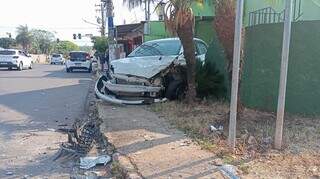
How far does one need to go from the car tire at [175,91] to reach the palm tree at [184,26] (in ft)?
2.41

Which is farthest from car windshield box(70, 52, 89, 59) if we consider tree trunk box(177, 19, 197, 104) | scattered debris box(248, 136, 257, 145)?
scattered debris box(248, 136, 257, 145)

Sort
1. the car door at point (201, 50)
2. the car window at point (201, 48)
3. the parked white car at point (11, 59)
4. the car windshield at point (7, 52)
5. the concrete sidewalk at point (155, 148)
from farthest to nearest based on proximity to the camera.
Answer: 1. the car windshield at point (7, 52)
2. the parked white car at point (11, 59)
3. the car window at point (201, 48)
4. the car door at point (201, 50)
5. the concrete sidewalk at point (155, 148)

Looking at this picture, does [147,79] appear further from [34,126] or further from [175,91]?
[34,126]

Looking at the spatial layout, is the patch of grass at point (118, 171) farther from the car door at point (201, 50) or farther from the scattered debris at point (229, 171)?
the car door at point (201, 50)

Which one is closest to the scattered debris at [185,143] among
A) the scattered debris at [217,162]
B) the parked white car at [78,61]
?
the scattered debris at [217,162]

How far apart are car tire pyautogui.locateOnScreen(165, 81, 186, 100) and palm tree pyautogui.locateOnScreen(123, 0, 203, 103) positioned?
73 cm

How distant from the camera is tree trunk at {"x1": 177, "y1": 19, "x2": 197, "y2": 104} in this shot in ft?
37.3

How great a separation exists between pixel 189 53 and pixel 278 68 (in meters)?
2.29

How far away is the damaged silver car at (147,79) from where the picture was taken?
12656 millimetres

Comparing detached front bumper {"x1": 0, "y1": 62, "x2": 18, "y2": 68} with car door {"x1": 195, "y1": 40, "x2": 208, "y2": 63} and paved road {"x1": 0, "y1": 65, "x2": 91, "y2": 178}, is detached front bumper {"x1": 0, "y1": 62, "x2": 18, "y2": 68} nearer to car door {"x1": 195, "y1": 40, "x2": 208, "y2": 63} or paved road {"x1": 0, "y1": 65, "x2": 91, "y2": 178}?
paved road {"x1": 0, "y1": 65, "x2": 91, "y2": 178}

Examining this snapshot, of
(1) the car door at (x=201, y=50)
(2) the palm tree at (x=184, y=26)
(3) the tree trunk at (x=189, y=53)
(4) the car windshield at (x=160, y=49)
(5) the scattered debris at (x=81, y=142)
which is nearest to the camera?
(5) the scattered debris at (x=81, y=142)

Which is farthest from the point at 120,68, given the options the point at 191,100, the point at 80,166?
the point at 80,166

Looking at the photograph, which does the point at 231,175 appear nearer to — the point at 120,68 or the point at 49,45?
the point at 120,68

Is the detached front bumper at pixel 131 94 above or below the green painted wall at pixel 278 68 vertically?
below
